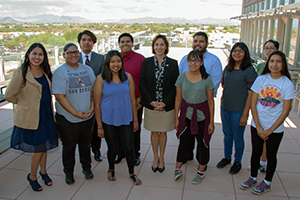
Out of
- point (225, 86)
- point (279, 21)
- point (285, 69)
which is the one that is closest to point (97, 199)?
point (225, 86)

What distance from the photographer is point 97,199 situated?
95.2 inches

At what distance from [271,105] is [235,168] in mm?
980

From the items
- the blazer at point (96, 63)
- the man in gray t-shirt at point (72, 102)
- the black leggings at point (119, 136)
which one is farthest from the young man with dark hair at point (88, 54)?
the black leggings at point (119, 136)

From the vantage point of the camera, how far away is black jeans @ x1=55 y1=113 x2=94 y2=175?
8.25 feet

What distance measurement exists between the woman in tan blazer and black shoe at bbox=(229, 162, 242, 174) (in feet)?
6.76

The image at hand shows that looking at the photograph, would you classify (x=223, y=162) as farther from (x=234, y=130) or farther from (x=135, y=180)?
(x=135, y=180)

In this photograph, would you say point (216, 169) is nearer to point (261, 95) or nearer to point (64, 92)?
point (261, 95)

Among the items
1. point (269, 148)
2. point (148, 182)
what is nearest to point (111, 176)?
point (148, 182)

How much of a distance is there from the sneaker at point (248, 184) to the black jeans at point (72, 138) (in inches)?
68.9

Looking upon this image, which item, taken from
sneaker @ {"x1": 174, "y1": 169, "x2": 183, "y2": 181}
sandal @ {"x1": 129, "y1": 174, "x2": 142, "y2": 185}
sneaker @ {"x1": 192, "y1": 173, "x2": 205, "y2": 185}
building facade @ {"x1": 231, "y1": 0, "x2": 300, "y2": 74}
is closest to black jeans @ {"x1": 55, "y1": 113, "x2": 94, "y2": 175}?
sandal @ {"x1": 129, "y1": 174, "x2": 142, "y2": 185}

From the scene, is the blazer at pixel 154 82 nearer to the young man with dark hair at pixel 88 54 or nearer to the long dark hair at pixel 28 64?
the young man with dark hair at pixel 88 54

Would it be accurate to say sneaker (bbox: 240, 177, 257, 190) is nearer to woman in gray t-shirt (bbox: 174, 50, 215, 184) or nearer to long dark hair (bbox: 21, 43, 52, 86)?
woman in gray t-shirt (bbox: 174, 50, 215, 184)

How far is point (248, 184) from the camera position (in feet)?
8.32

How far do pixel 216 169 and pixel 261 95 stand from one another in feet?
3.75
